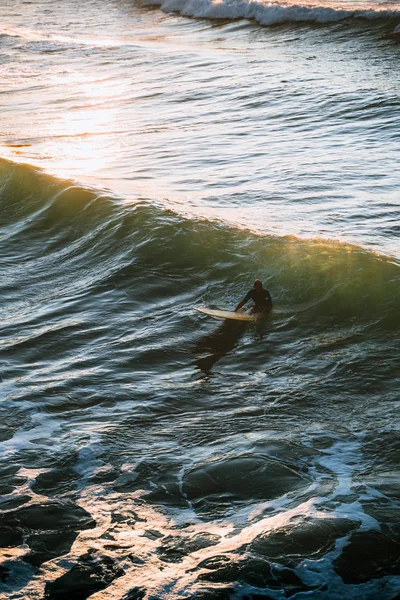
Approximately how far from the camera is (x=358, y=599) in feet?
Answer: 21.5

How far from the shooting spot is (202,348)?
11.6 m

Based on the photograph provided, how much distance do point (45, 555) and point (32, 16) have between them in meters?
57.4

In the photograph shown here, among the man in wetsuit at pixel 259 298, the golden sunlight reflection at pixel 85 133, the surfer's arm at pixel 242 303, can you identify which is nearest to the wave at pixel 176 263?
the man in wetsuit at pixel 259 298

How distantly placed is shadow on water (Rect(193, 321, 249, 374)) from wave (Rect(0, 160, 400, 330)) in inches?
40.4

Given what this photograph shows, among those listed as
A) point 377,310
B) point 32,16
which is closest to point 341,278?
point 377,310

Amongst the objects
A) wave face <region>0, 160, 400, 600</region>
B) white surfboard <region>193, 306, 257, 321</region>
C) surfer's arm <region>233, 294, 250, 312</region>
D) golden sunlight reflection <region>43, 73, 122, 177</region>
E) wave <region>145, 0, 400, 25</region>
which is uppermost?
wave <region>145, 0, 400, 25</region>

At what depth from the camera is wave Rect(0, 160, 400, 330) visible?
42.6ft

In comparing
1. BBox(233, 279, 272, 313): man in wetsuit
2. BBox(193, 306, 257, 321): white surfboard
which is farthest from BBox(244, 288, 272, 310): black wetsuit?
BBox(193, 306, 257, 321): white surfboard

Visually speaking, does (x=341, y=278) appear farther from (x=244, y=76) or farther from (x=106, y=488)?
(x=244, y=76)

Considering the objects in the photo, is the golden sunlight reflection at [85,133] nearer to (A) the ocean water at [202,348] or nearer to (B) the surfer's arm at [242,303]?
(A) the ocean water at [202,348]

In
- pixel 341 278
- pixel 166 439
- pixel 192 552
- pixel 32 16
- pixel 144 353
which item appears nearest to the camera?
pixel 192 552

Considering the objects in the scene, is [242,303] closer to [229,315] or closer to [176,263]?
[229,315]

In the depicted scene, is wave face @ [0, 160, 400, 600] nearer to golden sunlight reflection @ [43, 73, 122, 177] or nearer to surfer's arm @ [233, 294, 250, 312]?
surfer's arm @ [233, 294, 250, 312]

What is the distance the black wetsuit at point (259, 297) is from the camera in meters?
12.3
